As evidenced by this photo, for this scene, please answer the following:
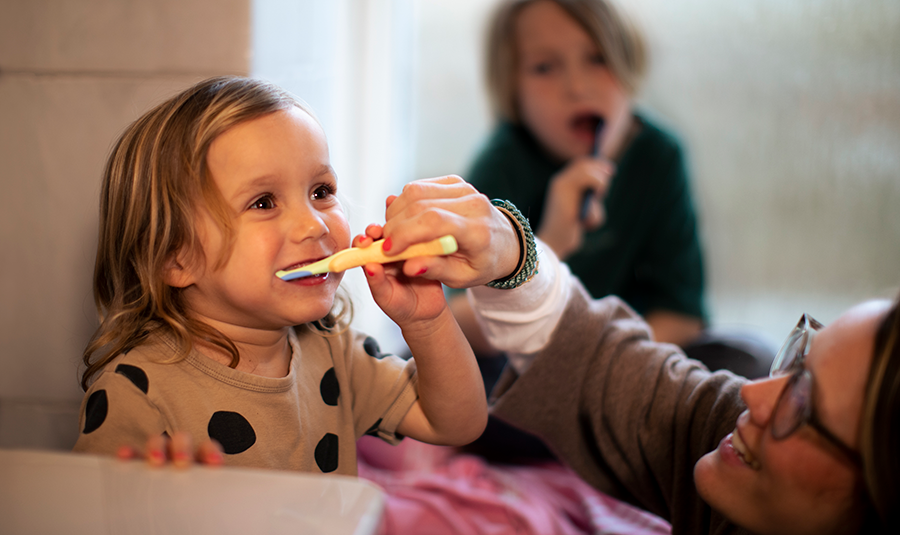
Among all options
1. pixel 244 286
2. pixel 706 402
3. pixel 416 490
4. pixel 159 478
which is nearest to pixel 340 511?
Result: pixel 159 478

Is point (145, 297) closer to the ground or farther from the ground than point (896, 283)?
farther from the ground

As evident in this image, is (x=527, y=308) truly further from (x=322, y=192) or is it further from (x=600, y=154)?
(x=600, y=154)

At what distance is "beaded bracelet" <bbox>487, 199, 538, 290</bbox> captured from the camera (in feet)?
1.87

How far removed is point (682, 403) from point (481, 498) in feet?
1.20

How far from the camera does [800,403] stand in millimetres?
443

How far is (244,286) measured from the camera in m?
0.52

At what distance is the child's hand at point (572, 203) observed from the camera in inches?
46.1

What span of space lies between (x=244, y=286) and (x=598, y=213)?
820mm

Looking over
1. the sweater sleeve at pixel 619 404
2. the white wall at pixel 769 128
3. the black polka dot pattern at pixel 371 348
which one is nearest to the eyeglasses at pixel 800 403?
the sweater sleeve at pixel 619 404

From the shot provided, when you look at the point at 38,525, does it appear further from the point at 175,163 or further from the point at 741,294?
the point at 741,294

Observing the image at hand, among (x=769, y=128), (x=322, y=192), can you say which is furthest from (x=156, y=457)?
(x=769, y=128)

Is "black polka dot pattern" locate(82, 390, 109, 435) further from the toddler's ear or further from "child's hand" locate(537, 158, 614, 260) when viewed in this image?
"child's hand" locate(537, 158, 614, 260)

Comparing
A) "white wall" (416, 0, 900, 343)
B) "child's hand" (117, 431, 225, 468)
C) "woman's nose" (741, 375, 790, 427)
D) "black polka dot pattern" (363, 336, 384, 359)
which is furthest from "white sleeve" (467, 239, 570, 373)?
"white wall" (416, 0, 900, 343)

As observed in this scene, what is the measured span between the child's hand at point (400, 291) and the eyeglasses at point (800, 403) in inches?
10.8
